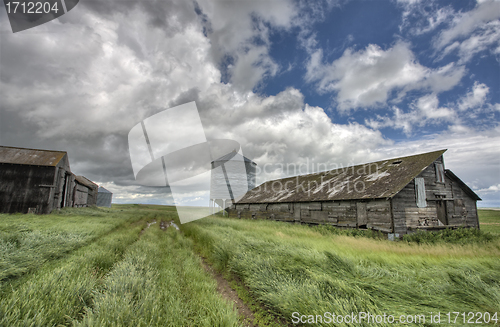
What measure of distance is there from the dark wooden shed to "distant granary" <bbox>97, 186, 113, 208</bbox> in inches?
1519

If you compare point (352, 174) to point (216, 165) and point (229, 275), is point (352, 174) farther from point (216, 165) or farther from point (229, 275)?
point (216, 165)

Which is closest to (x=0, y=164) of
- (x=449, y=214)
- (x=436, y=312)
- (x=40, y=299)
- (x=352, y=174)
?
(x=40, y=299)

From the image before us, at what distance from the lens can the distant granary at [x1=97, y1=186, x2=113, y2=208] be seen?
55.2 meters

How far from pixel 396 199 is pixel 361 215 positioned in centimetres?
221

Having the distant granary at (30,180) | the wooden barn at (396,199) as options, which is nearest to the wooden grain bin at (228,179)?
the wooden barn at (396,199)

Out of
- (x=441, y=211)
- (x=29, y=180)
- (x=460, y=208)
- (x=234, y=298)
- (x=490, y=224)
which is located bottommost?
(x=490, y=224)

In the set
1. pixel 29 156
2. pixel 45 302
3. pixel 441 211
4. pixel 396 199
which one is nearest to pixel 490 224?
pixel 441 211

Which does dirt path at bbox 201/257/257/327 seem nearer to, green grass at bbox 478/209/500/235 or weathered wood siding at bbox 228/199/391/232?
weathered wood siding at bbox 228/199/391/232

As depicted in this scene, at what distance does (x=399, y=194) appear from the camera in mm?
12180

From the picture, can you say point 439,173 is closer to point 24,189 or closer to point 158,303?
point 158,303

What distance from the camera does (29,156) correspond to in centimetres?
2114

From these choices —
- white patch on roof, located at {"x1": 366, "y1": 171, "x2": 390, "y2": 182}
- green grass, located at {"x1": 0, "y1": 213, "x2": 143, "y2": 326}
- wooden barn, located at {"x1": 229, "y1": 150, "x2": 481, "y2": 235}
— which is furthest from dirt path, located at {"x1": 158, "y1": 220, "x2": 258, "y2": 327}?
white patch on roof, located at {"x1": 366, "y1": 171, "x2": 390, "y2": 182}

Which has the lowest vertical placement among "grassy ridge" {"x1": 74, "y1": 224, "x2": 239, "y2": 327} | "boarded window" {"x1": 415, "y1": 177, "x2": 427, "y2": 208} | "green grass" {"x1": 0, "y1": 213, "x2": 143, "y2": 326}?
"grassy ridge" {"x1": 74, "y1": 224, "x2": 239, "y2": 327}

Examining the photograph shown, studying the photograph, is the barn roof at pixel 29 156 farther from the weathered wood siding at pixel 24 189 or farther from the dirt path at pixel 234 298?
the dirt path at pixel 234 298
